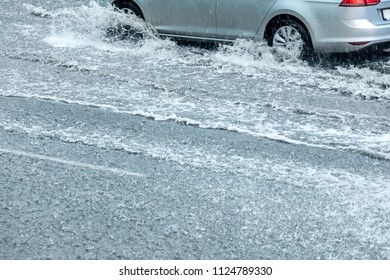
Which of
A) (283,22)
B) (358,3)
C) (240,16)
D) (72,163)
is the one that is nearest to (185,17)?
(240,16)

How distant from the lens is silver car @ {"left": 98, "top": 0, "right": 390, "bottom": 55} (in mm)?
8898

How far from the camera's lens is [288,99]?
8.02 m

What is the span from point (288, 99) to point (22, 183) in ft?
11.3

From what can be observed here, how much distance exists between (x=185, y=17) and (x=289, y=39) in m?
1.68

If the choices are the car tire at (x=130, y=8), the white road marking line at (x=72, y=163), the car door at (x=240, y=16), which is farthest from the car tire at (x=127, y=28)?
the white road marking line at (x=72, y=163)

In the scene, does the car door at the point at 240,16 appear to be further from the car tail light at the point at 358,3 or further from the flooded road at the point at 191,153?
the car tail light at the point at 358,3

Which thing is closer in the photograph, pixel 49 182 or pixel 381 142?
pixel 49 182

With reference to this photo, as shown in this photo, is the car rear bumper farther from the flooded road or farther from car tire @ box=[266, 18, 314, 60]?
car tire @ box=[266, 18, 314, 60]

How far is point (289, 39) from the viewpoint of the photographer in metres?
9.42

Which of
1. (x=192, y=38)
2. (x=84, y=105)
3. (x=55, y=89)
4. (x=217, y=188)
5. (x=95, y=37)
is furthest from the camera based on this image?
Answer: (x=95, y=37)

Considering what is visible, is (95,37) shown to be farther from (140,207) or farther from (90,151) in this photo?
(140,207)

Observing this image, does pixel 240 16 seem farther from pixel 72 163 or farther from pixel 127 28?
pixel 72 163

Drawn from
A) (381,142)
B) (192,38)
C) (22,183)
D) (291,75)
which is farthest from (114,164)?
(192,38)

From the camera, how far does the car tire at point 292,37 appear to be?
30.4 ft
